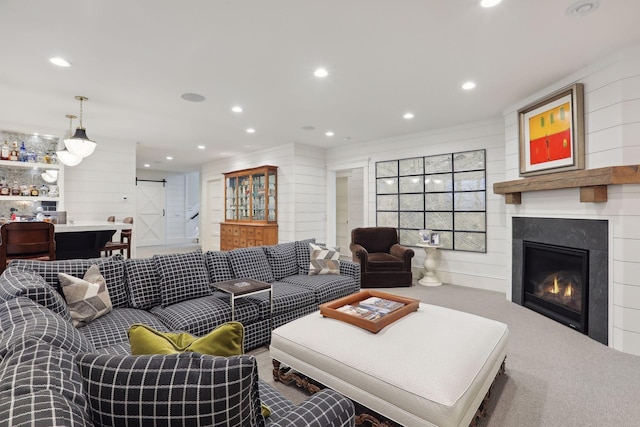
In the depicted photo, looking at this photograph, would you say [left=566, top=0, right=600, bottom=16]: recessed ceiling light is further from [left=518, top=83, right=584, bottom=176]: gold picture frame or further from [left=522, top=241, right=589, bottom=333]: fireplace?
[left=522, top=241, right=589, bottom=333]: fireplace

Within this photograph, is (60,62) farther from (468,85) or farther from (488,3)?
(468,85)

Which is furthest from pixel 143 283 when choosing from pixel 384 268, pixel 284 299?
pixel 384 268

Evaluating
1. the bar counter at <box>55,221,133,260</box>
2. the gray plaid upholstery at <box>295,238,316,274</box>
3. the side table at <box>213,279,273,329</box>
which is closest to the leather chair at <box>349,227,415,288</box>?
the gray plaid upholstery at <box>295,238,316,274</box>

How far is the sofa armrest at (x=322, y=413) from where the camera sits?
3.17ft

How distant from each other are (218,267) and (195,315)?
2.31ft

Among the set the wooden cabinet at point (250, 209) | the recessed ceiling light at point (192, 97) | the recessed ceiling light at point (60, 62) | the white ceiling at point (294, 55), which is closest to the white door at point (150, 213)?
the wooden cabinet at point (250, 209)

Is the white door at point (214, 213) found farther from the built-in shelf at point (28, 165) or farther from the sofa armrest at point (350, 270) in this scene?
the sofa armrest at point (350, 270)

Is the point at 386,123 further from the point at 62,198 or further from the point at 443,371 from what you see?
the point at 62,198

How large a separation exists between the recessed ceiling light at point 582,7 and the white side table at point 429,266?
3.35 m

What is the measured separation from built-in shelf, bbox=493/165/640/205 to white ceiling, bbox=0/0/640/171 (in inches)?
41.4

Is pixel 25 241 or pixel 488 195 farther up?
pixel 488 195

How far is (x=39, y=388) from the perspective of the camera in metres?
0.69

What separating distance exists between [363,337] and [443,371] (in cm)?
49

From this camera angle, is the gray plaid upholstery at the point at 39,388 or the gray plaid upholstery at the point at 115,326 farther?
the gray plaid upholstery at the point at 115,326
